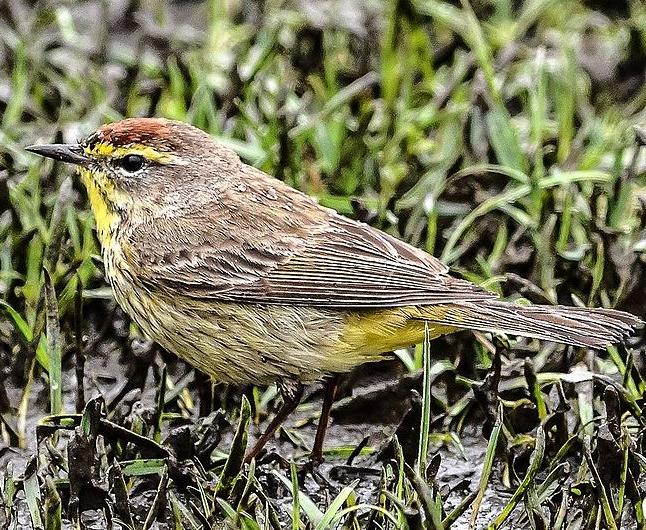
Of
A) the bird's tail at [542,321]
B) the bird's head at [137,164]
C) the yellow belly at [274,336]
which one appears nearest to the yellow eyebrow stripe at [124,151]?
the bird's head at [137,164]

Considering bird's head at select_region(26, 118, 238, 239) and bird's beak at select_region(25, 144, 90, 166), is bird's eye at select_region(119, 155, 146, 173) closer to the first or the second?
bird's head at select_region(26, 118, 238, 239)

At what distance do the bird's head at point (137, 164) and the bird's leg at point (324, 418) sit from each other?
36.8 inches

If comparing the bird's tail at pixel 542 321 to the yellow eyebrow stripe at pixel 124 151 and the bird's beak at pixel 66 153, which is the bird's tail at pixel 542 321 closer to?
the yellow eyebrow stripe at pixel 124 151

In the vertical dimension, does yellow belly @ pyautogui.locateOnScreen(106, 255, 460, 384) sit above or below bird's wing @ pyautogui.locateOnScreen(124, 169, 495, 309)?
below

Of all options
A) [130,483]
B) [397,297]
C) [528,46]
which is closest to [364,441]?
Answer: [397,297]

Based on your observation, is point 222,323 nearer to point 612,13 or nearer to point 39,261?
point 39,261

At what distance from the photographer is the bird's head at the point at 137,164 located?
5.29m

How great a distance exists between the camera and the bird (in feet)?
15.8

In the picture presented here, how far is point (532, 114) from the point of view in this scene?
22.3 feet

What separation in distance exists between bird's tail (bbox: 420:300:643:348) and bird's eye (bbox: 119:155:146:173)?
1.31 m

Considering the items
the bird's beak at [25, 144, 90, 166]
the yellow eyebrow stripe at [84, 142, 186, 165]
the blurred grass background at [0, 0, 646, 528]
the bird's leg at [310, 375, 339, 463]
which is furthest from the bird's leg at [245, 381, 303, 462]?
the bird's beak at [25, 144, 90, 166]

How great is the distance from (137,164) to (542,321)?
1741mm

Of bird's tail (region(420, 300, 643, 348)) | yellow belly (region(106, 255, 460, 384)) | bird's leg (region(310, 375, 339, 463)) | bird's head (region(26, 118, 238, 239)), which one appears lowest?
bird's leg (region(310, 375, 339, 463))

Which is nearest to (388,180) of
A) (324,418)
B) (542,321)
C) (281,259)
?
(281,259)
